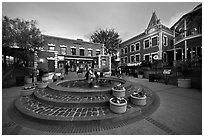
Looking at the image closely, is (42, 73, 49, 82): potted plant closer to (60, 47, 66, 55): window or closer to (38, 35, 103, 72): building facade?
(38, 35, 103, 72): building facade

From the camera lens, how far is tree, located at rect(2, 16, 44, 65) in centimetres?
828

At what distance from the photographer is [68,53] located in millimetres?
21219

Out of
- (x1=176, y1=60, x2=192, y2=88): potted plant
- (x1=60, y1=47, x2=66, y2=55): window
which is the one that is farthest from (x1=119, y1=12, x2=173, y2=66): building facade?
(x1=60, y1=47, x2=66, y2=55): window

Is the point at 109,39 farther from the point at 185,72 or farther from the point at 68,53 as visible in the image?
the point at 185,72

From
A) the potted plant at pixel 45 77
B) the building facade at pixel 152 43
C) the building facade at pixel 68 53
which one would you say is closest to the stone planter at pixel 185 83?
the building facade at pixel 152 43

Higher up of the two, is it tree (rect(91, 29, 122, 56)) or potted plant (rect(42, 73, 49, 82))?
tree (rect(91, 29, 122, 56))

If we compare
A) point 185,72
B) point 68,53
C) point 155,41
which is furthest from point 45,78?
point 155,41

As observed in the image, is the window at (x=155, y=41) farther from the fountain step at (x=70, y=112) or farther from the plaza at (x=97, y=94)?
the fountain step at (x=70, y=112)

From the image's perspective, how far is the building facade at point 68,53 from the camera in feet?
54.0

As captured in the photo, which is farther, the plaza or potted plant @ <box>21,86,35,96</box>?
potted plant @ <box>21,86,35,96</box>

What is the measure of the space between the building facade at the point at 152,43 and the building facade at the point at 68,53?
Result: 28.9ft

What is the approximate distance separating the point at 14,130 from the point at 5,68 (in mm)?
10378

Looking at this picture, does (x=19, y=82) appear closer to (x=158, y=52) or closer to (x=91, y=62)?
(x=91, y=62)

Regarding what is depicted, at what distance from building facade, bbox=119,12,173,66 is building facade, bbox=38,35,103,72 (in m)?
8.80
